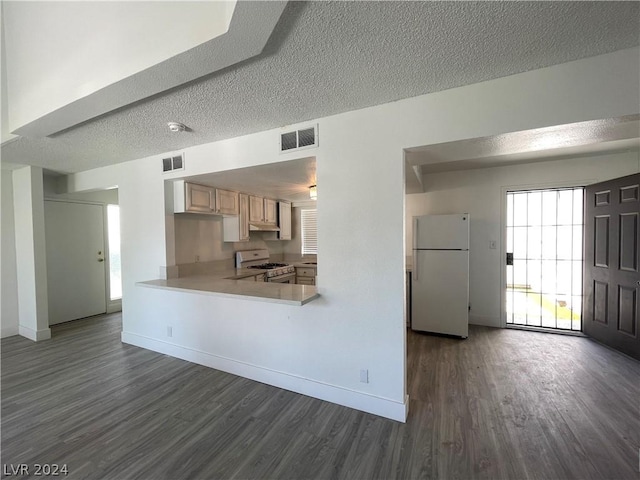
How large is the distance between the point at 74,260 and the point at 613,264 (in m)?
7.99

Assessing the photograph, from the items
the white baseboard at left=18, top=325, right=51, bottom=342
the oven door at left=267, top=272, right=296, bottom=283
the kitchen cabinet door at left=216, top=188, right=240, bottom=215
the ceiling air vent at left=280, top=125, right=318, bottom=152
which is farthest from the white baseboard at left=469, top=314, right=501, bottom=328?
the white baseboard at left=18, top=325, right=51, bottom=342

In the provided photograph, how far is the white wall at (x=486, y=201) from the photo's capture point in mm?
3869

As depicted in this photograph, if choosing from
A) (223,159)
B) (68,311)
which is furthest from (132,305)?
(223,159)

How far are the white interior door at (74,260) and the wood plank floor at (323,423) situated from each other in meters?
1.66

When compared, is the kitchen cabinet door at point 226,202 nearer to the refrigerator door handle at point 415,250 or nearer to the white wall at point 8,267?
the refrigerator door handle at point 415,250

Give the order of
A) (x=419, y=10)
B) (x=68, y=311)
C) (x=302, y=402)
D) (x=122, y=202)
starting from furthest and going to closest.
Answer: (x=68, y=311) → (x=122, y=202) → (x=302, y=402) → (x=419, y=10)

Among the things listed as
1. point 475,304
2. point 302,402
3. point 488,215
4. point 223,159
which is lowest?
point 302,402

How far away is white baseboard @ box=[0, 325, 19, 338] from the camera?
3.92 meters

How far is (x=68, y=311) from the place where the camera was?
4.60 metres

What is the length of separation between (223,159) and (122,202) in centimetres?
186

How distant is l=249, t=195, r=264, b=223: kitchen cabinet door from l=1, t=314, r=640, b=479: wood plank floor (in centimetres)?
242

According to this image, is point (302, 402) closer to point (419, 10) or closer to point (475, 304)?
point (419, 10)

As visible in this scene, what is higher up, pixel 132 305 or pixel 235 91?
pixel 235 91

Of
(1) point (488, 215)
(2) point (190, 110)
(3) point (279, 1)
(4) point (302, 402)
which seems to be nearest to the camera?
(3) point (279, 1)
